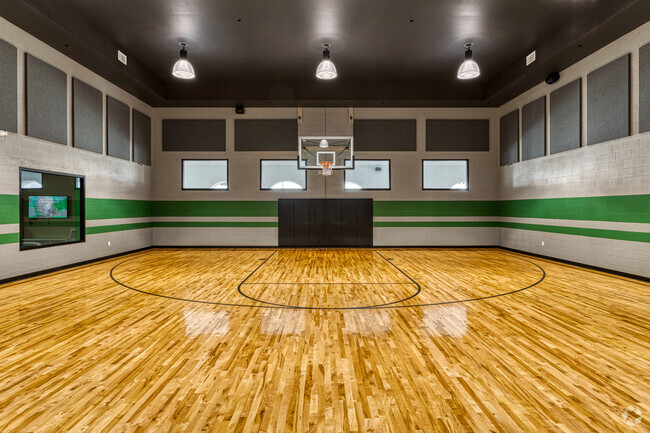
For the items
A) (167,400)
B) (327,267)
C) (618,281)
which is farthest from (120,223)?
(618,281)

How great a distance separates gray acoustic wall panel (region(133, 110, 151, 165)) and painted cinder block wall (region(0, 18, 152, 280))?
0.61 feet

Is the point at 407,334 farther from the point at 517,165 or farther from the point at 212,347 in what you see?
the point at 517,165

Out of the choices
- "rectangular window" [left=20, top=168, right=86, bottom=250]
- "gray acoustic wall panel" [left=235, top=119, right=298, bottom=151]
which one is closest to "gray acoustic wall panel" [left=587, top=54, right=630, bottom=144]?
"gray acoustic wall panel" [left=235, top=119, right=298, bottom=151]

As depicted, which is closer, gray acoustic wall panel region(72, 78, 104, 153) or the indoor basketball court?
Answer: the indoor basketball court

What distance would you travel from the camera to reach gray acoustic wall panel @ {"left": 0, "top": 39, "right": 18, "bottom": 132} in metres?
5.41

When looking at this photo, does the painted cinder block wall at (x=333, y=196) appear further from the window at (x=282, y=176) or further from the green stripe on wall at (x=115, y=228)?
the green stripe on wall at (x=115, y=228)

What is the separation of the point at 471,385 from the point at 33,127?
7.73 metres

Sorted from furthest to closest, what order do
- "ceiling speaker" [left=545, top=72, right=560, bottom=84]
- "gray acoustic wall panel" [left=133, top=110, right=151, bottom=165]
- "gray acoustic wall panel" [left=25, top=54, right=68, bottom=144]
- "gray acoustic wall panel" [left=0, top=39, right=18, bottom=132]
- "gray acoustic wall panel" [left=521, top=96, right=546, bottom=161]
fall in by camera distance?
"gray acoustic wall panel" [left=133, top=110, right=151, bottom=165]
"gray acoustic wall panel" [left=521, top=96, right=546, bottom=161]
"ceiling speaker" [left=545, top=72, right=560, bottom=84]
"gray acoustic wall panel" [left=25, top=54, right=68, bottom=144]
"gray acoustic wall panel" [left=0, top=39, right=18, bottom=132]

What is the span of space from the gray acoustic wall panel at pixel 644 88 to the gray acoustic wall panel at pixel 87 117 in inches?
418

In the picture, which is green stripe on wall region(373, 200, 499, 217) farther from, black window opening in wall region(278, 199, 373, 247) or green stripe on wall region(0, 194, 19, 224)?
green stripe on wall region(0, 194, 19, 224)

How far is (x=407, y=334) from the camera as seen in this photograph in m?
3.21

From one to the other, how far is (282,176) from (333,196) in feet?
5.55

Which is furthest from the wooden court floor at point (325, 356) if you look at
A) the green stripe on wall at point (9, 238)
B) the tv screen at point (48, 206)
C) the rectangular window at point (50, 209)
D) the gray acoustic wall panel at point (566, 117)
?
the gray acoustic wall panel at point (566, 117)

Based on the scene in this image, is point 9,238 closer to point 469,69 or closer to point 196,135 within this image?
point 196,135
